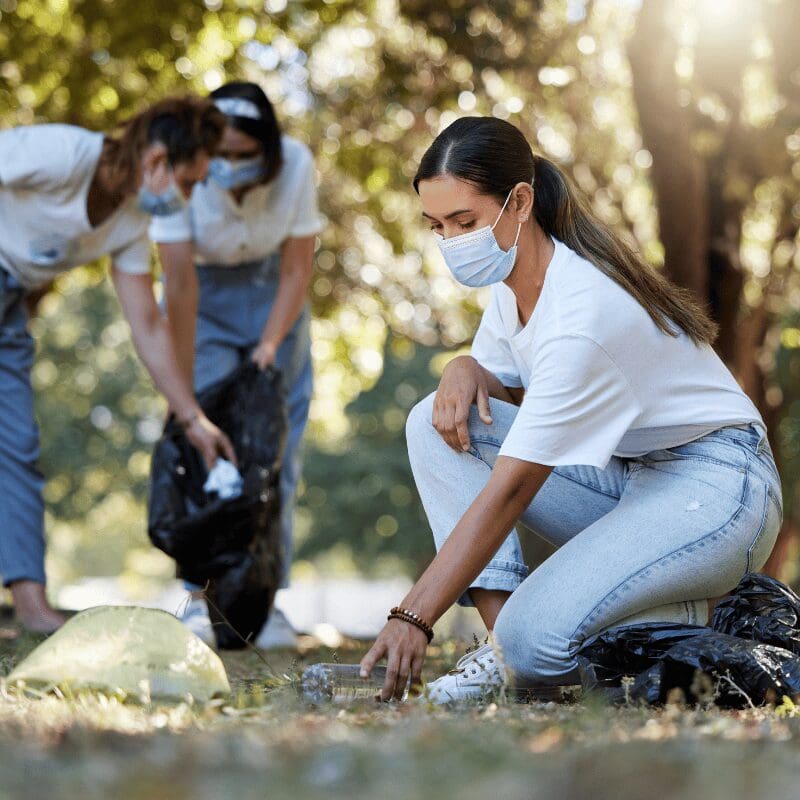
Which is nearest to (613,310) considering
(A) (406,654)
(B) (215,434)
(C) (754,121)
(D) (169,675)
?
(A) (406,654)

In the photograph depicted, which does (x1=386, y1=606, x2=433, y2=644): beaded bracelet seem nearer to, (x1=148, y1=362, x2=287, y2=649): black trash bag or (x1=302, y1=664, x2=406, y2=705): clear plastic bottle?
(x1=302, y1=664, x2=406, y2=705): clear plastic bottle

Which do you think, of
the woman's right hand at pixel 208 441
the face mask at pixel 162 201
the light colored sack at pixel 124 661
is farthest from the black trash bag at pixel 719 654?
the face mask at pixel 162 201

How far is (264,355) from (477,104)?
4128 millimetres

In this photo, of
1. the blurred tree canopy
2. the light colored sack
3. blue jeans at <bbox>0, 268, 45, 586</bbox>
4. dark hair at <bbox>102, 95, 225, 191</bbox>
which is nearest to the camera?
the light colored sack

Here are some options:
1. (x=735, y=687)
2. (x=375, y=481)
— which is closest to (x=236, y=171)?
(x=735, y=687)

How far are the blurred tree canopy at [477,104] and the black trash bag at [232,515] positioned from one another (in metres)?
3.71

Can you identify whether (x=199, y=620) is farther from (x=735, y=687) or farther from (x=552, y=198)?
(x=735, y=687)

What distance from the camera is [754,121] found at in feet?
31.9

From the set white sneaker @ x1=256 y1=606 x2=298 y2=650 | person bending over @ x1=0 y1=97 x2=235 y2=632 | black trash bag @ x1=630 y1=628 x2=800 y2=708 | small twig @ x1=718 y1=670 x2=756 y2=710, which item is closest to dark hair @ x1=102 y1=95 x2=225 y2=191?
person bending over @ x1=0 y1=97 x2=235 y2=632

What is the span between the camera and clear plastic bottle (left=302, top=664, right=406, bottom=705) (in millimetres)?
2833

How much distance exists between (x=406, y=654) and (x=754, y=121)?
8.05 meters

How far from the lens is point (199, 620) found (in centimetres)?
492

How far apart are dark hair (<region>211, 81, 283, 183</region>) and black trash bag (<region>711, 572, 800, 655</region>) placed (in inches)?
104

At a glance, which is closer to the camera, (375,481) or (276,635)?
(276,635)
